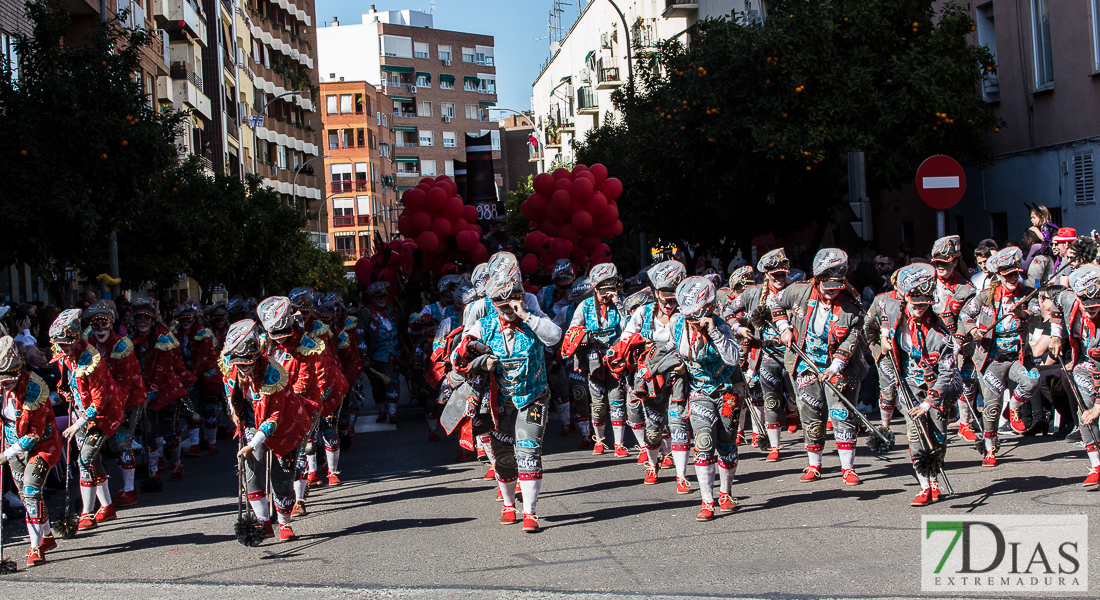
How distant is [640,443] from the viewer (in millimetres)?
11141

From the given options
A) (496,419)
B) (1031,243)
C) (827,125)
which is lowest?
(496,419)

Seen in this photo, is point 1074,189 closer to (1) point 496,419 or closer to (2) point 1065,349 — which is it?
(2) point 1065,349

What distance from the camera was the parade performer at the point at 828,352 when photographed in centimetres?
923

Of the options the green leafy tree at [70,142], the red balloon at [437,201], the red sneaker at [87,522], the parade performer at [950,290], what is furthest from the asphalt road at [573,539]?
the red balloon at [437,201]

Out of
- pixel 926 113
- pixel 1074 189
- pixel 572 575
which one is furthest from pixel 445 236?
pixel 572 575

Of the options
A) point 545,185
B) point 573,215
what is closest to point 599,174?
point 545,185

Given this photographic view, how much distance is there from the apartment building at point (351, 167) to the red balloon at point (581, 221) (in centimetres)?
7646

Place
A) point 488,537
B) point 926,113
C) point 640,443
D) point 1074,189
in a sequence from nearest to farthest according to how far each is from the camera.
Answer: point 488,537
point 640,443
point 1074,189
point 926,113

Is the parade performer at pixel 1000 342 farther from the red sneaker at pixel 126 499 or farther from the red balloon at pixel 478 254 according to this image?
the red balloon at pixel 478 254

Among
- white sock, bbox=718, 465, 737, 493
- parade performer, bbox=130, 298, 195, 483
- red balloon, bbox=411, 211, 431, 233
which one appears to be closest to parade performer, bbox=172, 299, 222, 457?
parade performer, bbox=130, 298, 195, 483

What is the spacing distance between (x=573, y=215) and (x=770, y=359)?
958 centimetres

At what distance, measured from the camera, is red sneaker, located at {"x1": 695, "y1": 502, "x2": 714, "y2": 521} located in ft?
27.6

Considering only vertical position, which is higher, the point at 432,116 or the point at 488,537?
the point at 432,116

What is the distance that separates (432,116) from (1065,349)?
10622 centimetres
